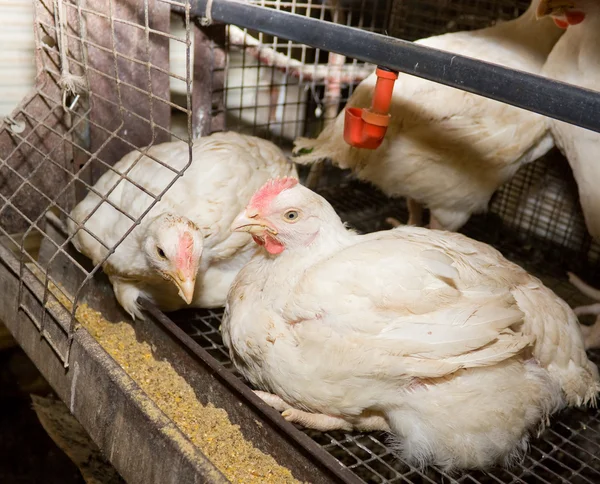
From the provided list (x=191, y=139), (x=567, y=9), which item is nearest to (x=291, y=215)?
(x=191, y=139)

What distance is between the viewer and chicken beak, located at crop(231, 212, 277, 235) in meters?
1.55

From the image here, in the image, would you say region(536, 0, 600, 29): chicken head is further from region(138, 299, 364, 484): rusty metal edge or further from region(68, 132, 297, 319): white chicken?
region(138, 299, 364, 484): rusty metal edge

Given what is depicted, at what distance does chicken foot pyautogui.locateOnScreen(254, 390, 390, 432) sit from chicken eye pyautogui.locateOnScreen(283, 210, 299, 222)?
0.46 metres

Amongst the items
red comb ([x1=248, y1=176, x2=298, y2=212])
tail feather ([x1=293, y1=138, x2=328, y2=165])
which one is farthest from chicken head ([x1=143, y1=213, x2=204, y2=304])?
tail feather ([x1=293, y1=138, x2=328, y2=165])

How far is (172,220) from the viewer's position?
1.68 m

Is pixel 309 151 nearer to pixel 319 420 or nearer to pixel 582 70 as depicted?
pixel 582 70

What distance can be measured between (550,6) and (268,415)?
1.69 meters

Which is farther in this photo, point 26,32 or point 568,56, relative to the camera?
point 26,32

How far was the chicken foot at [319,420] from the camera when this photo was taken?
150 cm


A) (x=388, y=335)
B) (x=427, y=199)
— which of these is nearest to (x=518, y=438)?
(x=388, y=335)

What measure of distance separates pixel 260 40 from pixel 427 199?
1098mm

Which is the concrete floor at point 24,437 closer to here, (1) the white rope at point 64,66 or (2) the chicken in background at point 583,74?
(1) the white rope at point 64,66

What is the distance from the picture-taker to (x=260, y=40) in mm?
2750

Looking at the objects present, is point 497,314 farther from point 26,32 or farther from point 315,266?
point 26,32
